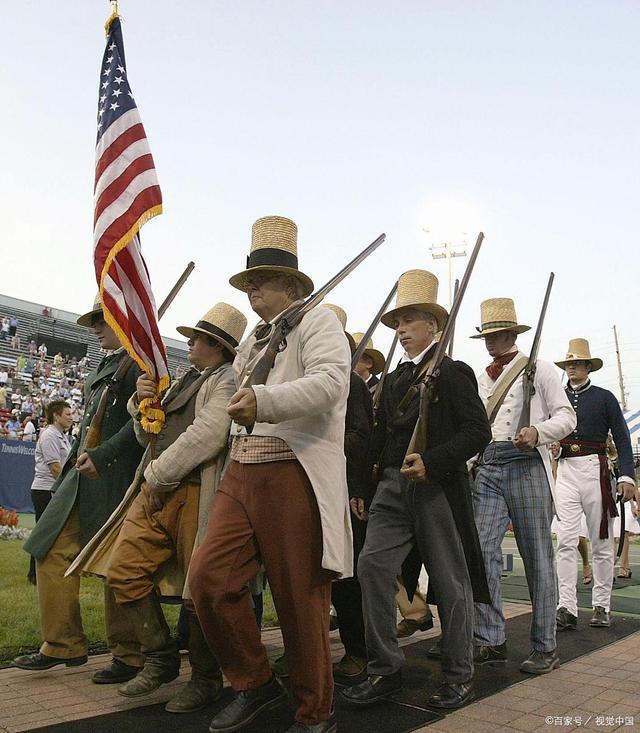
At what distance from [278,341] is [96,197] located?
160 cm

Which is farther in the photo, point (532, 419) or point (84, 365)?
point (84, 365)

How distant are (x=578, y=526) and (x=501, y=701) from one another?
2.96m

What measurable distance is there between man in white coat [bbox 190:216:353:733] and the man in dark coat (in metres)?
0.71

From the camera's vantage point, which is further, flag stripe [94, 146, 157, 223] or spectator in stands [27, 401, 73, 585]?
spectator in stands [27, 401, 73, 585]

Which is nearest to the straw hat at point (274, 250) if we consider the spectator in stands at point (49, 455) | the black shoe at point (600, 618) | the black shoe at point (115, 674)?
the black shoe at point (115, 674)

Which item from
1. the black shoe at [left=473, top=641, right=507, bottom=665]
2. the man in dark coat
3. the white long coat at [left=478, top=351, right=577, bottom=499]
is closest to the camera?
the man in dark coat

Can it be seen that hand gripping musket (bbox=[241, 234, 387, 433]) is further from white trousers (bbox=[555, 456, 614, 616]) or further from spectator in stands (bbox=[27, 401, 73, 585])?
spectator in stands (bbox=[27, 401, 73, 585])

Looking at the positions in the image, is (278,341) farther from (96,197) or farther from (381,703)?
(381,703)

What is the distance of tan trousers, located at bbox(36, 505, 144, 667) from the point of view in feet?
14.0

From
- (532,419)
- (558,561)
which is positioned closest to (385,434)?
(532,419)

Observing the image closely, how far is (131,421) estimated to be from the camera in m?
4.52

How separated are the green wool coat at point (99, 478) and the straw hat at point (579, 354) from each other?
13.8 ft

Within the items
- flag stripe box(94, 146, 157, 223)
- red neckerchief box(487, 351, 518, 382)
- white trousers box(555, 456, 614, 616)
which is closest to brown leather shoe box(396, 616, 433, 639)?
white trousers box(555, 456, 614, 616)

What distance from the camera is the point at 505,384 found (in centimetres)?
529
